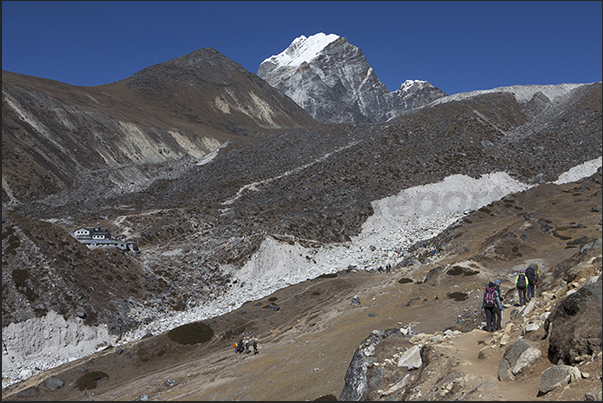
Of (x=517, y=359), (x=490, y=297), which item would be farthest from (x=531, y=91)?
(x=517, y=359)

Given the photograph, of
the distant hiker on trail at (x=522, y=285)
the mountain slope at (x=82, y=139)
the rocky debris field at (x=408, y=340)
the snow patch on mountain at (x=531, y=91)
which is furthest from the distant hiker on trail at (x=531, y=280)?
the snow patch on mountain at (x=531, y=91)

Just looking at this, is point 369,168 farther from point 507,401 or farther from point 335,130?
point 507,401

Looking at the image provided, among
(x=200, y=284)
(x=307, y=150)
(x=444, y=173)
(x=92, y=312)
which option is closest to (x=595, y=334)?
(x=92, y=312)

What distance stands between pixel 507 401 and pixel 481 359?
3.39 metres

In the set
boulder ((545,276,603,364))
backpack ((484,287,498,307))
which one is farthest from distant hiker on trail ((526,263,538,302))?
boulder ((545,276,603,364))

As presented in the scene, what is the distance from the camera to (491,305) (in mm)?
17859

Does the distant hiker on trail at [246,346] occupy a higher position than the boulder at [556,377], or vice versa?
the boulder at [556,377]

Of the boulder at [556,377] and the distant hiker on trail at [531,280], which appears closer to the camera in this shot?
the boulder at [556,377]

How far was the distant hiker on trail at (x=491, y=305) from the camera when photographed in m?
17.8

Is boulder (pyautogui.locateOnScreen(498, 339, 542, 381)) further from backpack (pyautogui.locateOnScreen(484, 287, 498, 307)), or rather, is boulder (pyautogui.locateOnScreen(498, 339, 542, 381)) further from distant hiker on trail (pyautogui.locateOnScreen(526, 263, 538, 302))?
distant hiker on trail (pyautogui.locateOnScreen(526, 263, 538, 302))

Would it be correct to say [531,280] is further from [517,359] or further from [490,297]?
[517,359]

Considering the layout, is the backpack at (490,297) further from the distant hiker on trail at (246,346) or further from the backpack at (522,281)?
the distant hiker on trail at (246,346)

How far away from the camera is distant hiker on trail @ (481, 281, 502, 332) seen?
699 inches

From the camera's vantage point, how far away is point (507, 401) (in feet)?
38.4
